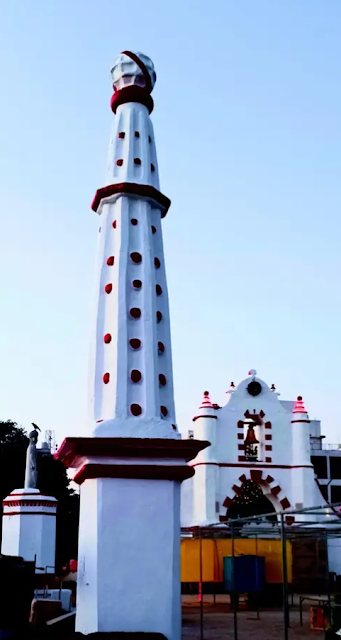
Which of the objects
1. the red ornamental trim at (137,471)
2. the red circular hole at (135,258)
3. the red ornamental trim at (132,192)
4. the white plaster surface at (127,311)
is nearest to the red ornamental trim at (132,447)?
the red ornamental trim at (137,471)

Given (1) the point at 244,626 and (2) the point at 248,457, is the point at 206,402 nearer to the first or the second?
(2) the point at 248,457

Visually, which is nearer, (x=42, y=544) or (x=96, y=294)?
(x=96, y=294)

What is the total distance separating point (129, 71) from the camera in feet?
34.5

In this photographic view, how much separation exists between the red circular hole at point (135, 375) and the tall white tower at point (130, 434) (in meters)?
0.01

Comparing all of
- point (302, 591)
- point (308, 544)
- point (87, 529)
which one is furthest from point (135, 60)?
point (302, 591)

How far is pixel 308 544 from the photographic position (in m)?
17.8

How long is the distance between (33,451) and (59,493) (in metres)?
17.7

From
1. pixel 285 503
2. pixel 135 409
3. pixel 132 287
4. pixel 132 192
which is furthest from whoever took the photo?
pixel 285 503

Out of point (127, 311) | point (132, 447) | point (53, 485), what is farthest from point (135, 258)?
point (53, 485)

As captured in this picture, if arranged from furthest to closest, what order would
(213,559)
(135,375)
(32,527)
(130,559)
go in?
(213,559) < (32,527) < (135,375) < (130,559)

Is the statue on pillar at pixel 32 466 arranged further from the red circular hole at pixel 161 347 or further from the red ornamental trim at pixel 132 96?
the red ornamental trim at pixel 132 96

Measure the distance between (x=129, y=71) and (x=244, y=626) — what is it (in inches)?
487

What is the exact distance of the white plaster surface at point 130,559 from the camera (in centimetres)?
803

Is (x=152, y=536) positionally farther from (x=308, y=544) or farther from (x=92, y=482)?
(x=308, y=544)
